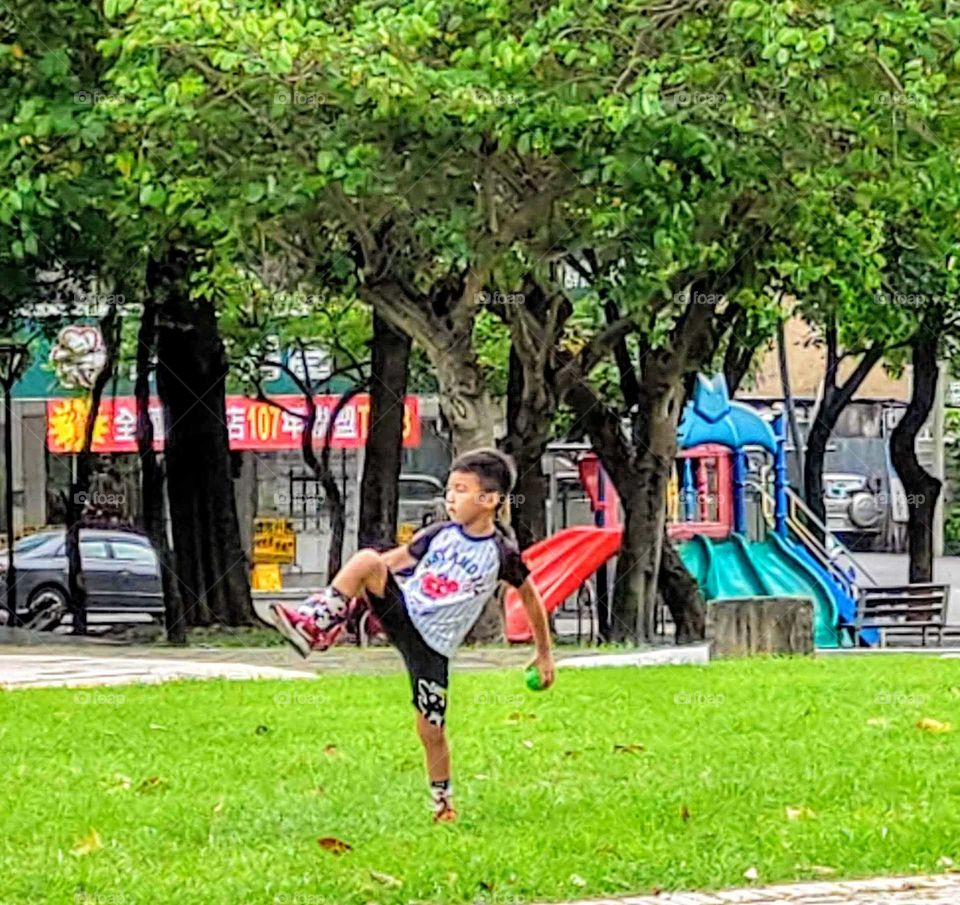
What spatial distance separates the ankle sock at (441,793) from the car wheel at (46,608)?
1968 cm

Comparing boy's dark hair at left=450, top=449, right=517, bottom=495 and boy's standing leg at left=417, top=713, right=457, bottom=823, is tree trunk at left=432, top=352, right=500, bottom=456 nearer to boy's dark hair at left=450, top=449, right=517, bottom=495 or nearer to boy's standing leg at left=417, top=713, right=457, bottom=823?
boy's standing leg at left=417, top=713, right=457, bottom=823

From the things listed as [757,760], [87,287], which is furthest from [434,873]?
[87,287]

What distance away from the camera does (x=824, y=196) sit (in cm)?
1562

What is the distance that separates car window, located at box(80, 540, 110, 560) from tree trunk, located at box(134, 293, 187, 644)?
260 cm

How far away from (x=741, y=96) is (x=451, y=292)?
3.75m

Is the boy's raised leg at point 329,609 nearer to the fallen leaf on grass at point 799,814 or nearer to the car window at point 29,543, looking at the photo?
the fallen leaf on grass at point 799,814

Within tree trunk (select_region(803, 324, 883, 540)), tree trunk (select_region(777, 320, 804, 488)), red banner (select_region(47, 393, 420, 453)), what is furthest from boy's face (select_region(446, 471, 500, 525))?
red banner (select_region(47, 393, 420, 453))

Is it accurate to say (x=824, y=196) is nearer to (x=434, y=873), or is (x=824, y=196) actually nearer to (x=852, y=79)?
(x=852, y=79)

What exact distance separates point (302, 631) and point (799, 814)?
2244mm

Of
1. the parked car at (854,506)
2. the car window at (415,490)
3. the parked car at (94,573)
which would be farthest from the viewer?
the parked car at (854,506)

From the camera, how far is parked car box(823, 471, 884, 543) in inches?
1724
